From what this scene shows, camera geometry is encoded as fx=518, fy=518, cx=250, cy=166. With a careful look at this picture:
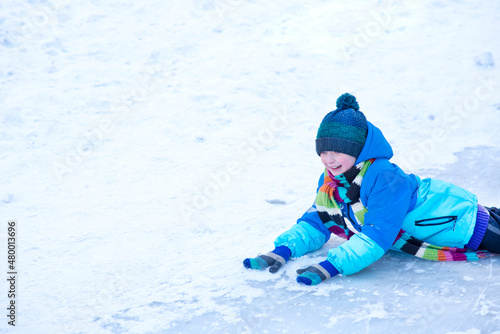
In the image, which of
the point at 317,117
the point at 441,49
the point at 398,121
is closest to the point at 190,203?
the point at 317,117

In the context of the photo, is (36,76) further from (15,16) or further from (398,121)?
(398,121)

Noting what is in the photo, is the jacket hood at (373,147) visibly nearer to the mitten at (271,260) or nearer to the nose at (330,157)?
the nose at (330,157)

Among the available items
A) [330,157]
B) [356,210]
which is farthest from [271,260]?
[330,157]

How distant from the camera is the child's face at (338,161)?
97.6 inches

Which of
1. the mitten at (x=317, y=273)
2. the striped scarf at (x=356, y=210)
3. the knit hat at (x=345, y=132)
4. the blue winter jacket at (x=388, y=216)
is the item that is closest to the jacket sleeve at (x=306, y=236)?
the blue winter jacket at (x=388, y=216)

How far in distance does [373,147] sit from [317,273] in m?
0.66

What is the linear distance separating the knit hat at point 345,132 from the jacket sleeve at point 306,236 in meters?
0.36

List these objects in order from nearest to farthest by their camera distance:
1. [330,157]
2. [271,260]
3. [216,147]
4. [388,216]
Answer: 1. [388,216]
2. [330,157]
3. [271,260]
4. [216,147]

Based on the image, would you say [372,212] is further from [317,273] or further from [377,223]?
[317,273]

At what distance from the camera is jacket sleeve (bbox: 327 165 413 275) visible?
2.40 metres

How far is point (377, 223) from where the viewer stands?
2400 millimetres

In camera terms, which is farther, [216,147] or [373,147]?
[216,147]

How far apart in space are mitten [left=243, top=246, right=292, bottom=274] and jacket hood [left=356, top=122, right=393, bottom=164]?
0.62m

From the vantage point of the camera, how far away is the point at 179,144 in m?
4.39
